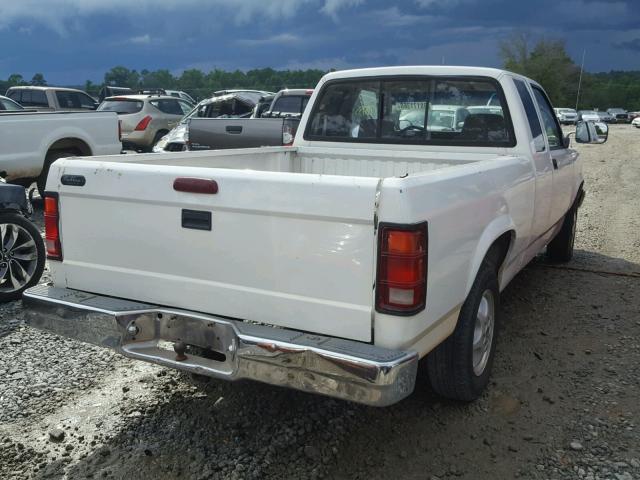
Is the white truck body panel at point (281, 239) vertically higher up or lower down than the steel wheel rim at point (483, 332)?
higher up

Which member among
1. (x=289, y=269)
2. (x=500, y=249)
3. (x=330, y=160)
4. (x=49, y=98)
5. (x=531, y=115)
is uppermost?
(x=531, y=115)

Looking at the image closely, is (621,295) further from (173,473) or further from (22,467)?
(22,467)

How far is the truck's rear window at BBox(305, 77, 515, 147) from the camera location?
4605 millimetres

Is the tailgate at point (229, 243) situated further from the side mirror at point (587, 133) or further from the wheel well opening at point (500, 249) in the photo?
the side mirror at point (587, 133)

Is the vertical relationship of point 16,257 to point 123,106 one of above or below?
below

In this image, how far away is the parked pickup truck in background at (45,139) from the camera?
8.80m

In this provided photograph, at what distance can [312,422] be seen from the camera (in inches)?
136

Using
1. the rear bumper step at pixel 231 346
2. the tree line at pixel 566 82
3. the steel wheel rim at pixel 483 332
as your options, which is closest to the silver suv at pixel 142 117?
the rear bumper step at pixel 231 346

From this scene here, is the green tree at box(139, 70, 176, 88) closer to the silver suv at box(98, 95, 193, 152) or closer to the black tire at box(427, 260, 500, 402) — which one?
the silver suv at box(98, 95, 193, 152)

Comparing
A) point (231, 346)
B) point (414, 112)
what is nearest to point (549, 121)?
point (414, 112)

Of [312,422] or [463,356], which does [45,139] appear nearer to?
[312,422]

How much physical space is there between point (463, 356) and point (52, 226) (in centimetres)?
232

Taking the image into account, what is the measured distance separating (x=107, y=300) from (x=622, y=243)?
6726mm

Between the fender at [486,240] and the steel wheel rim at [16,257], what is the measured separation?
4.04 metres
